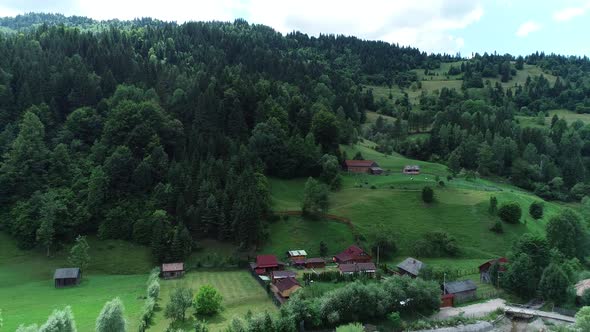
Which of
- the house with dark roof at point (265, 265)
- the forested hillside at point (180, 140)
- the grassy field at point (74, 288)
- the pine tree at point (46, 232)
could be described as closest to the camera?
the grassy field at point (74, 288)

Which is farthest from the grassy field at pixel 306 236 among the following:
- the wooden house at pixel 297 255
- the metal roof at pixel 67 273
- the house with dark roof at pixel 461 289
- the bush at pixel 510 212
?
the bush at pixel 510 212

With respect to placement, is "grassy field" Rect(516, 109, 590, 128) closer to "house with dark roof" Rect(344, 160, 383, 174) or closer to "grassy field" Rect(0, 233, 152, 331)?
"house with dark roof" Rect(344, 160, 383, 174)

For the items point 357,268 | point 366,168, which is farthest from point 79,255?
point 366,168

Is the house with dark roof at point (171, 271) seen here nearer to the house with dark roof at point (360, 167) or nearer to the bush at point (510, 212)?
the house with dark roof at point (360, 167)

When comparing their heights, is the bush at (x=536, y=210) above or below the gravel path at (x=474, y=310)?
above

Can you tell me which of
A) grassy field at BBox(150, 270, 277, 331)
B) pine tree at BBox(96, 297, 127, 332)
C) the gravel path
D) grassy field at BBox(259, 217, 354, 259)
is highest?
pine tree at BBox(96, 297, 127, 332)

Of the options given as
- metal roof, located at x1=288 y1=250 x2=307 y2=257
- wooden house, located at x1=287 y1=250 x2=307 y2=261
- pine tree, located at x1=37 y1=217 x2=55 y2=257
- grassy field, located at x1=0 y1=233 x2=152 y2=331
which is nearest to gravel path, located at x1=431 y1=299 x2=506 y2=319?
wooden house, located at x1=287 y1=250 x2=307 y2=261

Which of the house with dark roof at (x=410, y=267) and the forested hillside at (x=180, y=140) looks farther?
the forested hillside at (x=180, y=140)
